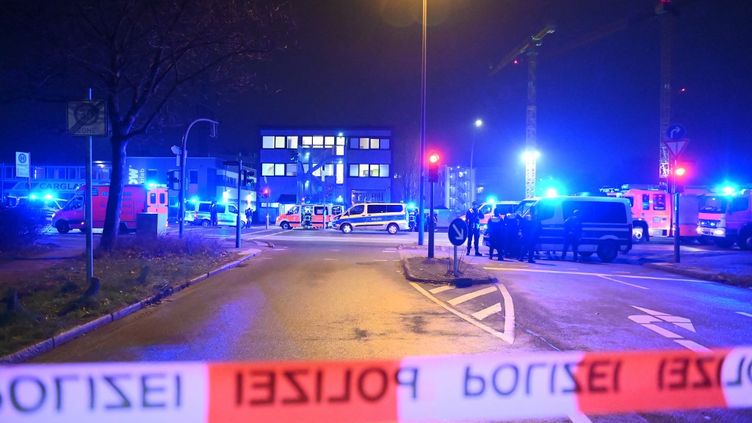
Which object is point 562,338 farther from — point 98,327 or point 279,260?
point 279,260

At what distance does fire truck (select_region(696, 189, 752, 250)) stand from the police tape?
22.8 m

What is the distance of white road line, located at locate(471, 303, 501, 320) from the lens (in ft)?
29.7

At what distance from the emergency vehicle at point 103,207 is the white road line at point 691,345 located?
28.2 meters

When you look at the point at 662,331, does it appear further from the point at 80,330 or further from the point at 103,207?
the point at 103,207

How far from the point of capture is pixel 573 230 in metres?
18.8

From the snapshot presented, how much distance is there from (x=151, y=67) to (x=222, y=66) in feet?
7.30

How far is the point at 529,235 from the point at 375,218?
778 inches

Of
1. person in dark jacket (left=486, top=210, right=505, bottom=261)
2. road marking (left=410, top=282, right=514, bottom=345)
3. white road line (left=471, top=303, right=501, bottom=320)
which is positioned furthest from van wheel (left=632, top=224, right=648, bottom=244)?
white road line (left=471, top=303, right=501, bottom=320)

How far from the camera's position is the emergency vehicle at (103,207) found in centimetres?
2898

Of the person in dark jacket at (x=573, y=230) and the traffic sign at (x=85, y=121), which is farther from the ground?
the traffic sign at (x=85, y=121)

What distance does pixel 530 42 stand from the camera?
1793 inches

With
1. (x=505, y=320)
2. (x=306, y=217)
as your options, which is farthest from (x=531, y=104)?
(x=505, y=320)

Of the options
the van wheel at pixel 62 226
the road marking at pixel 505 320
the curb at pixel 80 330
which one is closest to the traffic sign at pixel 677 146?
the road marking at pixel 505 320

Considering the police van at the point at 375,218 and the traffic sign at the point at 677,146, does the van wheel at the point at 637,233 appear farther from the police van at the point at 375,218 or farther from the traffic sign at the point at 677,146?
the police van at the point at 375,218
